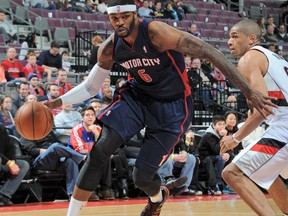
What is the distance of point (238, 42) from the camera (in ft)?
17.5

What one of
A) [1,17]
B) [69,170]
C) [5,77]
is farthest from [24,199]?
[1,17]

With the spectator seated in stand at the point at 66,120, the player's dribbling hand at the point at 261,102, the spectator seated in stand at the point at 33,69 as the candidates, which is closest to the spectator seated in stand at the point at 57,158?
the spectator seated in stand at the point at 66,120

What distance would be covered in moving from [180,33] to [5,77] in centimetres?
695

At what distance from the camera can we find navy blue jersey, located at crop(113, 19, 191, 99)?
4.93 m

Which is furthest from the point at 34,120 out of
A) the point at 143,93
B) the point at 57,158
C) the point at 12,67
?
the point at 12,67

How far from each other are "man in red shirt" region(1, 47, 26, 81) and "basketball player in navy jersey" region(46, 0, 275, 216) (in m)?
6.24

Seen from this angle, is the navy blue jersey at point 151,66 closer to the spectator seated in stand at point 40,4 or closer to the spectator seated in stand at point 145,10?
the spectator seated in stand at point 40,4

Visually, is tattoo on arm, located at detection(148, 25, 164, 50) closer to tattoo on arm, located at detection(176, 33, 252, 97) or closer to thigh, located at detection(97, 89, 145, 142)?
tattoo on arm, located at detection(176, 33, 252, 97)

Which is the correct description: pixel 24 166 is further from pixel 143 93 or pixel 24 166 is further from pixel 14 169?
pixel 143 93

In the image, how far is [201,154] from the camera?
1042 cm

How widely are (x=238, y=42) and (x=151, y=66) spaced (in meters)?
0.82

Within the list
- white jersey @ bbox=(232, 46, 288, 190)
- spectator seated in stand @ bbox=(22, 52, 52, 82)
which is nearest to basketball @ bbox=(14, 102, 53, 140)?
white jersey @ bbox=(232, 46, 288, 190)

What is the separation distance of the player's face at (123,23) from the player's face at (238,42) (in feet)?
3.00

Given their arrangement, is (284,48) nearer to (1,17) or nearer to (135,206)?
(1,17)
